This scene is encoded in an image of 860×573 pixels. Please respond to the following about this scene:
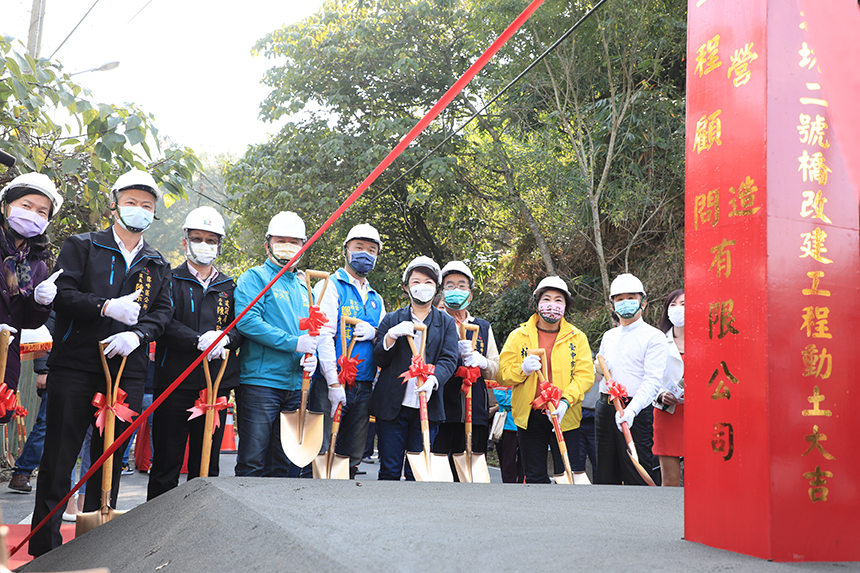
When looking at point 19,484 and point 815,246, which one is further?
point 19,484

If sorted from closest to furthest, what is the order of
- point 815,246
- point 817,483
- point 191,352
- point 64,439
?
point 817,483 → point 815,246 → point 64,439 → point 191,352

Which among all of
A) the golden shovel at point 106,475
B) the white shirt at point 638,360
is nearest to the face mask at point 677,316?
the white shirt at point 638,360

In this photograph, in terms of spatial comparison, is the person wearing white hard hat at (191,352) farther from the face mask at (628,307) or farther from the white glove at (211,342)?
the face mask at (628,307)

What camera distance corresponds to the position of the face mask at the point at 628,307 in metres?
5.73

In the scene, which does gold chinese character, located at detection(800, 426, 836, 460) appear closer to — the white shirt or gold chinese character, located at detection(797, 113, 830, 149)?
gold chinese character, located at detection(797, 113, 830, 149)

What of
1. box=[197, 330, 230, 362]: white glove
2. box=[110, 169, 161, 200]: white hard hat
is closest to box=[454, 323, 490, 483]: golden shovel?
box=[197, 330, 230, 362]: white glove

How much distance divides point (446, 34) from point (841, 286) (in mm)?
11923

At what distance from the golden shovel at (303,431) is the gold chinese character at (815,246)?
10.1ft

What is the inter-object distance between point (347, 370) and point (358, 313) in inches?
20.5

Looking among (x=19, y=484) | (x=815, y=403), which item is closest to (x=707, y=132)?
(x=815, y=403)

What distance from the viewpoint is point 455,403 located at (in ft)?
18.2

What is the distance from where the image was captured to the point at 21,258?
3799 mm

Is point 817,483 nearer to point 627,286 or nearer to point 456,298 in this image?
point 627,286

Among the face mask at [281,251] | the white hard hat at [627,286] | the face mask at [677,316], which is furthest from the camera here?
the white hard hat at [627,286]
